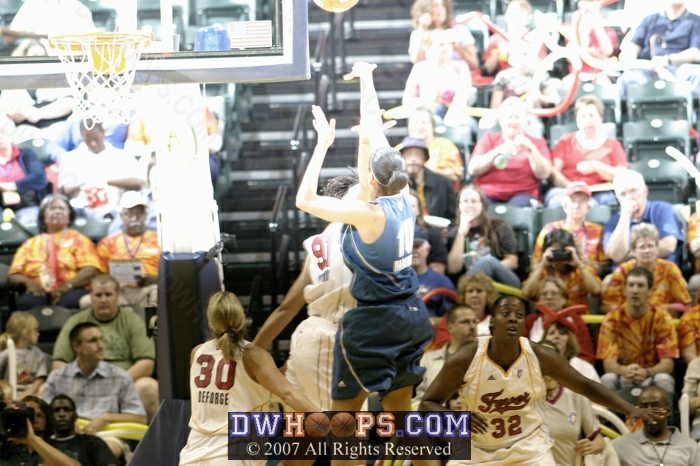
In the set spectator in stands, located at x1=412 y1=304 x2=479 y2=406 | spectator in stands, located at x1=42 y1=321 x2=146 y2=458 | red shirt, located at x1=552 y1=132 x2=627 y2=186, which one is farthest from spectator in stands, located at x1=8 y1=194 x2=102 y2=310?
red shirt, located at x1=552 y1=132 x2=627 y2=186

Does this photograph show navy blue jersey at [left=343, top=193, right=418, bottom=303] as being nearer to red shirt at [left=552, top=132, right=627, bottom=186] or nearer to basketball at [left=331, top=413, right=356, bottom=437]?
basketball at [left=331, top=413, right=356, bottom=437]

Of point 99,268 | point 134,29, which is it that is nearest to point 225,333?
point 134,29

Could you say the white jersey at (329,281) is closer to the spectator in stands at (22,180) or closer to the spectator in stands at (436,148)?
the spectator in stands at (436,148)

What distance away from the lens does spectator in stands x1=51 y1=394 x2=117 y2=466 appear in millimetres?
7004

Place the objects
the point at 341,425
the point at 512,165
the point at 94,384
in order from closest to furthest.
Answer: the point at 341,425 → the point at 94,384 → the point at 512,165

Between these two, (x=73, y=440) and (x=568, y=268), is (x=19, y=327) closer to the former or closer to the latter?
(x=73, y=440)

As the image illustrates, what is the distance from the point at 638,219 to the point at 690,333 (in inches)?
41.3

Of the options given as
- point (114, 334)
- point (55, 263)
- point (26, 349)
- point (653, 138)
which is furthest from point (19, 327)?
point (653, 138)

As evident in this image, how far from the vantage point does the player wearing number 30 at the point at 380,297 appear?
6.11 m

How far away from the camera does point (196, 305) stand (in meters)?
6.91

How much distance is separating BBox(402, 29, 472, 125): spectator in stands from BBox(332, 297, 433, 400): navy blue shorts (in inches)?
132

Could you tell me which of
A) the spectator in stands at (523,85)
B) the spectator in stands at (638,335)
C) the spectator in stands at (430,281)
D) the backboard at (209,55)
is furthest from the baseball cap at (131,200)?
the spectator in stands at (638,335)

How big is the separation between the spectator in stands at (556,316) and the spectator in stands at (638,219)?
2.47 feet

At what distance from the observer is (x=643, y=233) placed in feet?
26.4
